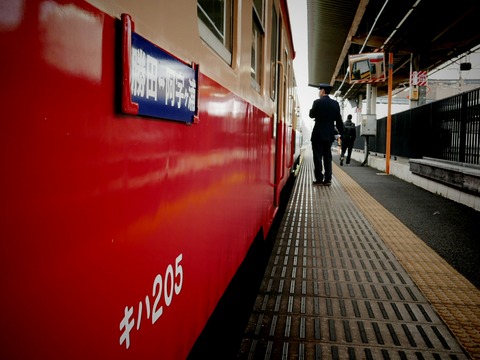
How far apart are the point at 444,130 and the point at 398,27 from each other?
179 inches

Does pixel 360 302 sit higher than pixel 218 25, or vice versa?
pixel 218 25

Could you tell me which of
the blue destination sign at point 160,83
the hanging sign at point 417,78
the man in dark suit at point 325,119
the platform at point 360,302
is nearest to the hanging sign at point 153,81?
the blue destination sign at point 160,83

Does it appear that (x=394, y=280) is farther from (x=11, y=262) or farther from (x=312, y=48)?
(x=312, y=48)

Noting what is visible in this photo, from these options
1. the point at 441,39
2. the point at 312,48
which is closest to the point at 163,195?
the point at 441,39

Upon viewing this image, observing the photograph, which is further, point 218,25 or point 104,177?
point 218,25

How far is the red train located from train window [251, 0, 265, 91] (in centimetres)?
137

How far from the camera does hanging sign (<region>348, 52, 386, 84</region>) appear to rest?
1021 cm

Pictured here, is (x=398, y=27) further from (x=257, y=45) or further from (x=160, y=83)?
(x=160, y=83)

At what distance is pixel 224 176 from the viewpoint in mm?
1761

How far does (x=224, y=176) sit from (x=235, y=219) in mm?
390

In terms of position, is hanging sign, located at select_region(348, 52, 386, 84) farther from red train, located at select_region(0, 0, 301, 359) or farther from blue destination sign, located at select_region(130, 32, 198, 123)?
blue destination sign, located at select_region(130, 32, 198, 123)

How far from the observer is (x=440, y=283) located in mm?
2654

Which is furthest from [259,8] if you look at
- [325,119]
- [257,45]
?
[325,119]

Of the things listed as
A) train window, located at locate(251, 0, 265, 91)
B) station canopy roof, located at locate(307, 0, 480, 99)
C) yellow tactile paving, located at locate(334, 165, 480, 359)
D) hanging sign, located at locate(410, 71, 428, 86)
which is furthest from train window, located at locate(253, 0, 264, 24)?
hanging sign, located at locate(410, 71, 428, 86)
